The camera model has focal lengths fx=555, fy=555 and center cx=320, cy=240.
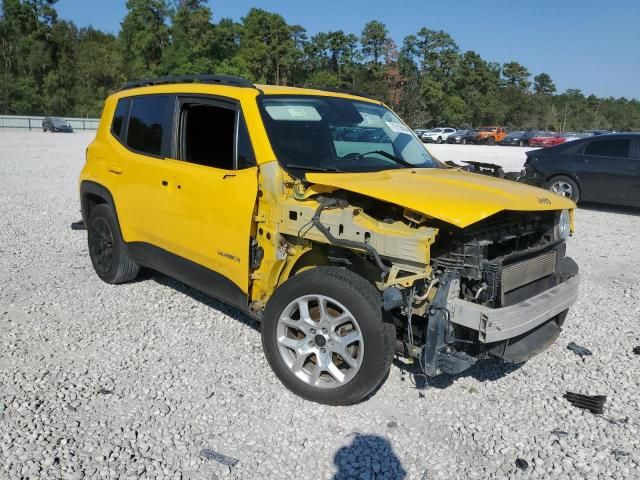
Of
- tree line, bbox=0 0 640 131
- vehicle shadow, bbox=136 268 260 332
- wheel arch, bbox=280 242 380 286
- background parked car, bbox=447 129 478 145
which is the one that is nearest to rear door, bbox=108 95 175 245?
vehicle shadow, bbox=136 268 260 332

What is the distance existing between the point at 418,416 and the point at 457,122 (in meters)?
83.7

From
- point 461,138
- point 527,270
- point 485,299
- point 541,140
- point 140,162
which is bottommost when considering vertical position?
point 485,299

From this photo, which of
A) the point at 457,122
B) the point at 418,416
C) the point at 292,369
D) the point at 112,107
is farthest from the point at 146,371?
the point at 457,122

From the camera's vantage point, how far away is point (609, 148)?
11062 mm

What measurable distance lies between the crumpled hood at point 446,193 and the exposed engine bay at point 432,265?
130mm

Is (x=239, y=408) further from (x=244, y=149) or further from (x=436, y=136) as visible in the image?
(x=436, y=136)

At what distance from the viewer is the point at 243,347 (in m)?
4.37

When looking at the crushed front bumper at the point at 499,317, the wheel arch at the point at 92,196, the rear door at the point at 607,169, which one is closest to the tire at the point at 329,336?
the crushed front bumper at the point at 499,317

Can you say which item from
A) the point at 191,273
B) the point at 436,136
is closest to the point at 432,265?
the point at 191,273

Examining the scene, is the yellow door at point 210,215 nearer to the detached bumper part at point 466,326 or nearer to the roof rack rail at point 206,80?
the roof rack rail at point 206,80

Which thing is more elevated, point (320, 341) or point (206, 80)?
point (206, 80)

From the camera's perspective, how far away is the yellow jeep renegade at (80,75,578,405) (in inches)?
127

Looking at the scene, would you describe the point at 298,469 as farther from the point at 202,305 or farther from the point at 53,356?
the point at 202,305

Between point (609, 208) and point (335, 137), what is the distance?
976cm
